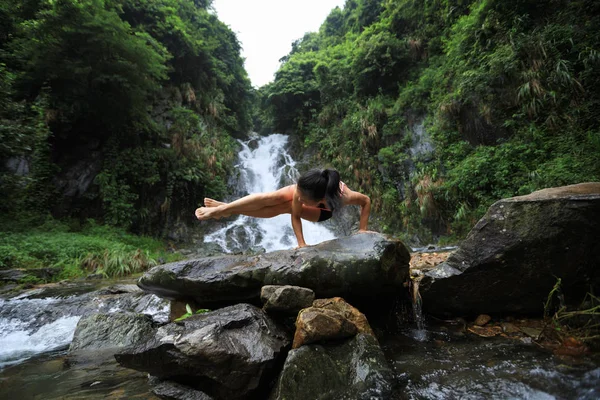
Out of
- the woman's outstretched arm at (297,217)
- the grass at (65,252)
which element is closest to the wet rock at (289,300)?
the woman's outstretched arm at (297,217)

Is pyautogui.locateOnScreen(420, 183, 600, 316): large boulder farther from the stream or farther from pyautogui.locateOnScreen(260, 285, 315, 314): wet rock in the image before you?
pyautogui.locateOnScreen(260, 285, 315, 314): wet rock

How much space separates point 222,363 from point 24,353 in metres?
3.00

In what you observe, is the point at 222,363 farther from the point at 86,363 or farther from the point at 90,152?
the point at 90,152

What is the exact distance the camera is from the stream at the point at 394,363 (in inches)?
57.8

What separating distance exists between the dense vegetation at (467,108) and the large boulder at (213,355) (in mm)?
6107

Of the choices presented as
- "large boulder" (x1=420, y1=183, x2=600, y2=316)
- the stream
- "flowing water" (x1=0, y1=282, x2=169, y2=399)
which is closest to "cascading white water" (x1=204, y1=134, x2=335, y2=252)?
"flowing water" (x1=0, y1=282, x2=169, y2=399)

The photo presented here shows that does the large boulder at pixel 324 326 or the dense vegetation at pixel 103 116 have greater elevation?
the dense vegetation at pixel 103 116

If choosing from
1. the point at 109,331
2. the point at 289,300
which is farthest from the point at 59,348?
the point at 289,300

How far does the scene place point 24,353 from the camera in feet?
10.1

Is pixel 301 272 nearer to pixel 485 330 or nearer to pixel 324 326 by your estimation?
pixel 324 326

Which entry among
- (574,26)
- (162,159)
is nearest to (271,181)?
(162,159)

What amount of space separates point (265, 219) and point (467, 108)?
8707mm

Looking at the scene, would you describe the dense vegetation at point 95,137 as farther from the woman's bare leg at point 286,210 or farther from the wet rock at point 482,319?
the wet rock at point 482,319

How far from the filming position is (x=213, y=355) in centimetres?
172
